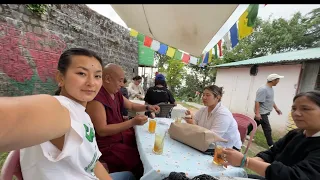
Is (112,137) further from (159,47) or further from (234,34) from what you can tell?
(159,47)

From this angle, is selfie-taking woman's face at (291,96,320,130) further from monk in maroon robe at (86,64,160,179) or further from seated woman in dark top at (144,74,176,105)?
seated woman in dark top at (144,74,176,105)

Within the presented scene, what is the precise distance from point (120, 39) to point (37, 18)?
4.07m

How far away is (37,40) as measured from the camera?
146 inches

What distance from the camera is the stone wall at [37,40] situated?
125 inches

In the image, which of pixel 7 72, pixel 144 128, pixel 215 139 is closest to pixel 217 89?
pixel 215 139

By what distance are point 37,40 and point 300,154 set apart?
468 centimetres

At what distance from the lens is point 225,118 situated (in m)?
1.99

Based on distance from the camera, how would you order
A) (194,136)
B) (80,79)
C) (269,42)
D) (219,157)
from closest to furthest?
(80,79), (219,157), (194,136), (269,42)

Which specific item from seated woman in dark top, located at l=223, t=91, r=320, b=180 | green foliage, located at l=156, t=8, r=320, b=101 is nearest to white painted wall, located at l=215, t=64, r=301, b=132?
green foliage, located at l=156, t=8, r=320, b=101

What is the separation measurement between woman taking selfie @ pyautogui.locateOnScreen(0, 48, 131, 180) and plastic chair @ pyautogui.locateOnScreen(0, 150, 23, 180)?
0.38ft

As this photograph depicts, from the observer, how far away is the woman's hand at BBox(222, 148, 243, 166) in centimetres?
123

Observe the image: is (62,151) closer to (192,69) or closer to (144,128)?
(144,128)

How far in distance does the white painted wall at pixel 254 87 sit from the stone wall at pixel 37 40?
7235 millimetres

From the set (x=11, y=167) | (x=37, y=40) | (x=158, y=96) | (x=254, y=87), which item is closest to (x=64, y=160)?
(x=11, y=167)
